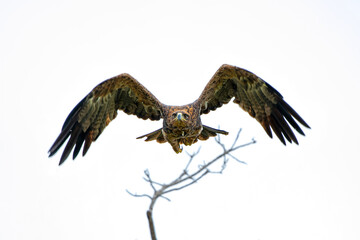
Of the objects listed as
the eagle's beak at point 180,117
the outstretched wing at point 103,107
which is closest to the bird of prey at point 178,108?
the outstretched wing at point 103,107

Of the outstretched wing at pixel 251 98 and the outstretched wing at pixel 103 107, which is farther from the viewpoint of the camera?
the outstretched wing at pixel 251 98

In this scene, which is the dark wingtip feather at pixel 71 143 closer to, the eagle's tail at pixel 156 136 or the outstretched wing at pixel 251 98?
the eagle's tail at pixel 156 136

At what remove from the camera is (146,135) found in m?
8.47

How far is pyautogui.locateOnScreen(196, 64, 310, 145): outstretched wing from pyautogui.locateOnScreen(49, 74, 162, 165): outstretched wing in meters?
0.99

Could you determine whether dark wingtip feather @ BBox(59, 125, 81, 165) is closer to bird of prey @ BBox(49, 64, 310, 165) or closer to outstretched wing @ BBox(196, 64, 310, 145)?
bird of prey @ BBox(49, 64, 310, 165)

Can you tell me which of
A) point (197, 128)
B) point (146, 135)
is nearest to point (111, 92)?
point (146, 135)

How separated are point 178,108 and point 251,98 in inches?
56.9

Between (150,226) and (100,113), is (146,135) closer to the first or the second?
(100,113)

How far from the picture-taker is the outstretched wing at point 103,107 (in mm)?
8375

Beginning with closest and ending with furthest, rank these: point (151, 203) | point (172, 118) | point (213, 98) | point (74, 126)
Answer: point (151, 203) → point (172, 118) → point (74, 126) → point (213, 98)

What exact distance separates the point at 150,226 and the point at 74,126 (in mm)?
4960

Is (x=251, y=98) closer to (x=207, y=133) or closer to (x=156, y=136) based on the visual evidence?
(x=207, y=133)

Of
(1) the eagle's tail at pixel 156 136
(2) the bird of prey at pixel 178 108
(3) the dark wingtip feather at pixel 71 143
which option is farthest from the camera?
(1) the eagle's tail at pixel 156 136

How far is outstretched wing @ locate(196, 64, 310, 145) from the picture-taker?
28.0ft
